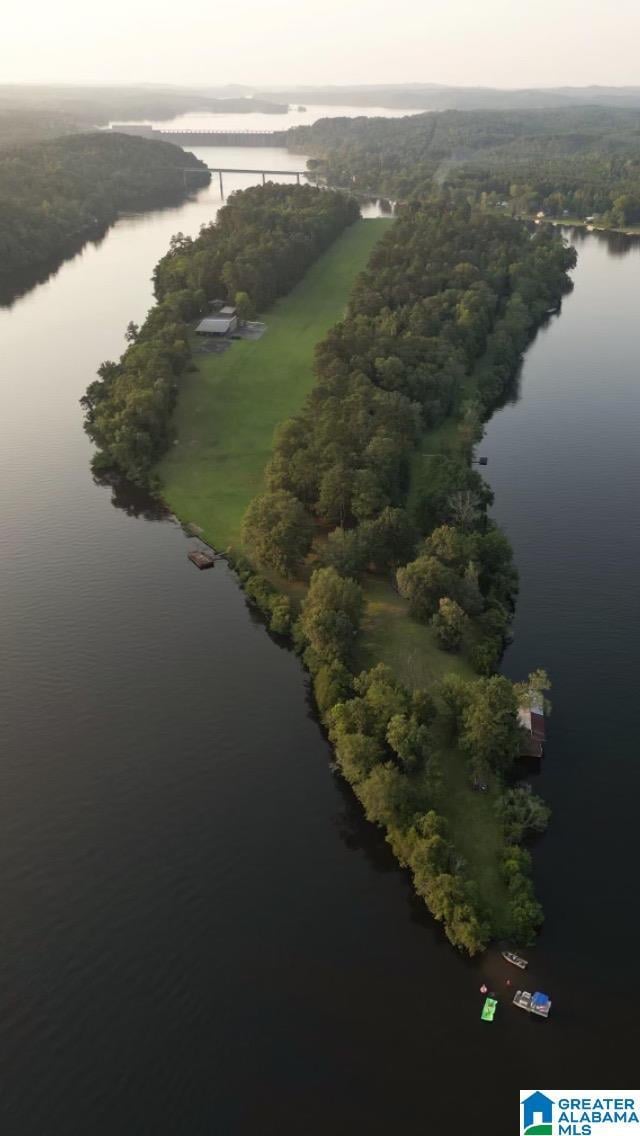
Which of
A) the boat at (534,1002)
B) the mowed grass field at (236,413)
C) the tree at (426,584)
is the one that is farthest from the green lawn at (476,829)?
the mowed grass field at (236,413)

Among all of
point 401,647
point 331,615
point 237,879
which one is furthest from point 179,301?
point 237,879

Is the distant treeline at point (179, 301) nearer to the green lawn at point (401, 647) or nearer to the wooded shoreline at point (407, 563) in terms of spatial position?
the wooded shoreline at point (407, 563)

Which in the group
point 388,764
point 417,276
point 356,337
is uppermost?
point 417,276

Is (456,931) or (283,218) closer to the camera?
(456,931)

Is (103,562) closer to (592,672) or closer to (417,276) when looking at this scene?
(592,672)

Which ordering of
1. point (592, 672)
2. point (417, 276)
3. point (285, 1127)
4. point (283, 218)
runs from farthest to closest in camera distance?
1. point (283, 218)
2. point (417, 276)
3. point (592, 672)
4. point (285, 1127)

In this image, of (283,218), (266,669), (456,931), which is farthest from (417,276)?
(456,931)

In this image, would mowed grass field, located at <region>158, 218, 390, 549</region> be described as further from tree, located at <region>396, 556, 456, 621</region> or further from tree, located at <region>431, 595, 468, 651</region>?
tree, located at <region>431, 595, 468, 651</region>
